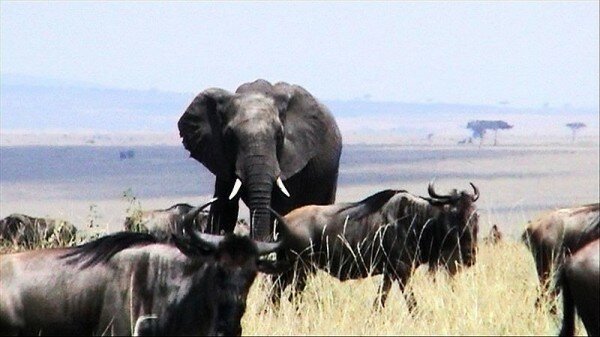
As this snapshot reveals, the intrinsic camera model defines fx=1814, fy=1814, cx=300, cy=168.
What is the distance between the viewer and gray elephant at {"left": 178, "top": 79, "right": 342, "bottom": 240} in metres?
13.4

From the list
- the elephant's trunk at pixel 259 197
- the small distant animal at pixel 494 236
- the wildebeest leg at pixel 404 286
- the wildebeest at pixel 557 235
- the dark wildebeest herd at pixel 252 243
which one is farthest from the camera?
the small distant animal at pixel 494 236

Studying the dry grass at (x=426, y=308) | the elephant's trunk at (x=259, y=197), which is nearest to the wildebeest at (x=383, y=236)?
the dry grass at (x=426, y=308)

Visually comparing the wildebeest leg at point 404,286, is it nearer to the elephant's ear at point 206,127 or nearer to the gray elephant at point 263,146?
the gray elephant at point 263,146

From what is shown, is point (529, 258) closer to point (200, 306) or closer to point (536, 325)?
point (536, 325)

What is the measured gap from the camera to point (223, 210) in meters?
13.6

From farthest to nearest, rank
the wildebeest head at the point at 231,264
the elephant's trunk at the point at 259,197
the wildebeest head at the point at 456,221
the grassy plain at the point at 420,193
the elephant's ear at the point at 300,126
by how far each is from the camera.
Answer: the elephant's ear at the point at 300,126, the elephant's trunk at the point at 259,197, the wildebeest head at the point at 456,221, the grassy plain at the point at 420,193, the wildebeest head at the point at 231,264

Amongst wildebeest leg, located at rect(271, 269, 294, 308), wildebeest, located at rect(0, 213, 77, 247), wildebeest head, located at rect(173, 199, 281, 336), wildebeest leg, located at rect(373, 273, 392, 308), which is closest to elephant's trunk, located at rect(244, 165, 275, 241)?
wildebeest, located at rect(0, 213, 77, 247)

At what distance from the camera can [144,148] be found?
5851 inches

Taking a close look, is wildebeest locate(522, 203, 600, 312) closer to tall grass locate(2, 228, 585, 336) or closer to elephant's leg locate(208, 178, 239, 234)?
tall grass locate(2, 228, 585, 336)

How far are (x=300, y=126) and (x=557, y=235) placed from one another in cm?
566

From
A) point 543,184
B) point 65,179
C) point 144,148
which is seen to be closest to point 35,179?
point 65,179

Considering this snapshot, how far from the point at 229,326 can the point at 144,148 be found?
467 feet

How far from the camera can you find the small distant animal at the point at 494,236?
12783 millimetres

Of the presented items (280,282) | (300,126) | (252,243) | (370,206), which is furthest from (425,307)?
(300,126)
